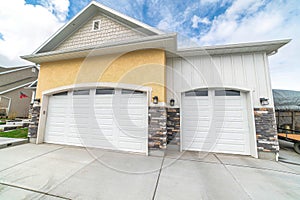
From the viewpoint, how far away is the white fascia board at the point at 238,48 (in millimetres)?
3670

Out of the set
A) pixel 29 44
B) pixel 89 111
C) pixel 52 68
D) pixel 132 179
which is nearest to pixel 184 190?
pixel 132 179

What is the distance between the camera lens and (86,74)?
15.4ft

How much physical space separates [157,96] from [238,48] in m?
3.06

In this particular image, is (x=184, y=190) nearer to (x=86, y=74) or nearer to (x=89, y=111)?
(x=89, y=111)

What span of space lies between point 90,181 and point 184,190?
182 cm

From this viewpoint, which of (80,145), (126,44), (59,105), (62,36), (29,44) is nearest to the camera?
(126,44)

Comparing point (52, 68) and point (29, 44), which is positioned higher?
point (29, 44)

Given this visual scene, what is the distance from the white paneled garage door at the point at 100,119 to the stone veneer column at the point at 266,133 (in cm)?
358

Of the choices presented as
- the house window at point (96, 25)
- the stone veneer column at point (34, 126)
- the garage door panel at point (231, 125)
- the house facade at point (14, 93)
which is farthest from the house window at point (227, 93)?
the house facade at point (14, 93)

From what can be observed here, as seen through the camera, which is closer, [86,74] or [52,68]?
[86,74]

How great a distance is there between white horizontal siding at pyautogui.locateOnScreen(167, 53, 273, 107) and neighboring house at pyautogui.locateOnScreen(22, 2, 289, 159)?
26 mm

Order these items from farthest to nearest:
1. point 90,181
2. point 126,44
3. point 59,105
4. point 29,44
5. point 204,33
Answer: point 29,44 → point 204,33 → point 59,105 → point 126,44 → point 90,181

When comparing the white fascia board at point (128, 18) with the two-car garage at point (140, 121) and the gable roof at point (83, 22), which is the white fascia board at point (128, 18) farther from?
the two-car garage at point (140, 121)

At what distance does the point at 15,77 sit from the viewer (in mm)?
12242
